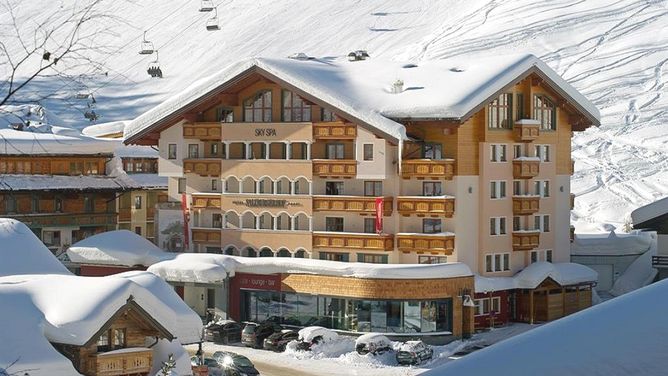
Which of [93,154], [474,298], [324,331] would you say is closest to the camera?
[324,331]

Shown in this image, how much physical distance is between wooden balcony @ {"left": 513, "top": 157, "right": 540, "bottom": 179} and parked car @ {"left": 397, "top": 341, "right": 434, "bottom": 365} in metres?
11.2

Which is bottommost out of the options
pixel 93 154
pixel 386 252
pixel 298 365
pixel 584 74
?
pixel 298 365

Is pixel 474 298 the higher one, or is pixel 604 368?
pixel 604 368

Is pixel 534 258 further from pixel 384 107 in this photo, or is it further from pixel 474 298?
pixel 384 107

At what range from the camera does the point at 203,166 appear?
185 ft


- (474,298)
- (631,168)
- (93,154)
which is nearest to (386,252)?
(474,298)

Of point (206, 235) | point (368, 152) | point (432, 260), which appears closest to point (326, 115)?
point (368, 152)

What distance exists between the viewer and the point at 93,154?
65125mm

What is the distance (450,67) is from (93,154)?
18481 mm

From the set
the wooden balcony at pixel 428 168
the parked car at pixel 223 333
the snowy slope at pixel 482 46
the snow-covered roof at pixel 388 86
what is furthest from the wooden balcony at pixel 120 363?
the snowy slope at pixel 482 46

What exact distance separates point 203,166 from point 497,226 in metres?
12.4

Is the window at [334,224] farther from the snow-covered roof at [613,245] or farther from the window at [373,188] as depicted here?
the snow-covered roof at [613,245]

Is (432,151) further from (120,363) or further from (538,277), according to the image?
(120,363)

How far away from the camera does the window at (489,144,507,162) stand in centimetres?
5350
